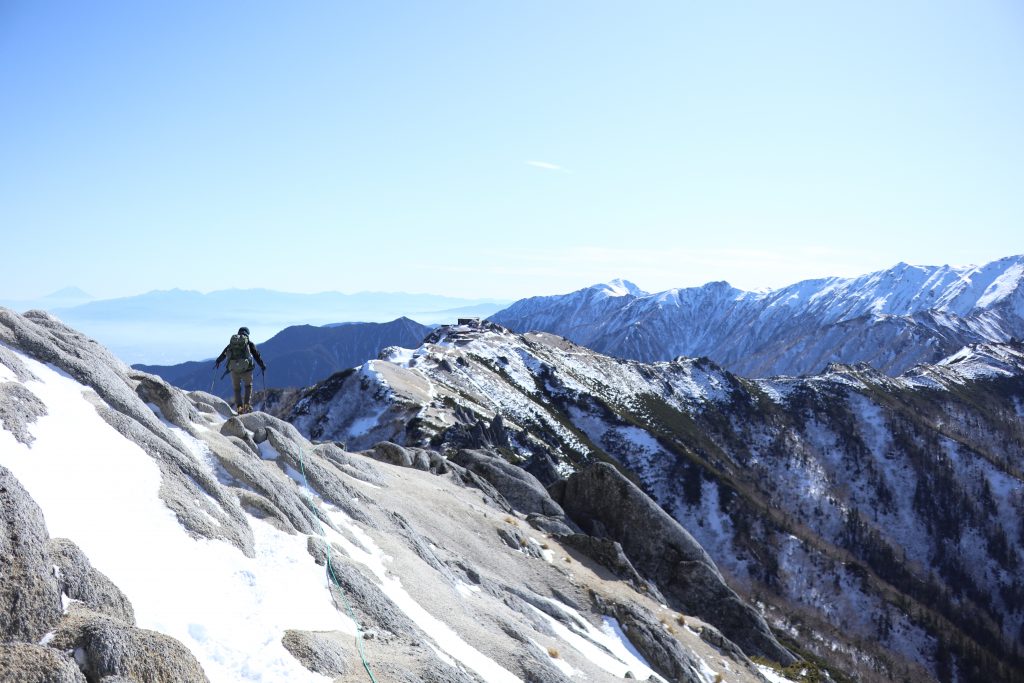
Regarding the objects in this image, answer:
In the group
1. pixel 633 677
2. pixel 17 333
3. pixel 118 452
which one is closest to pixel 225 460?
pixel 118 452

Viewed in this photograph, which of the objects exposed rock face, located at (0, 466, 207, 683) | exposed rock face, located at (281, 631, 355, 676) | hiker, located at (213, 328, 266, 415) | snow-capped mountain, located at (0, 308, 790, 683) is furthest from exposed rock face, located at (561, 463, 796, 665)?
exposed rock face, located at (0, 466, 207, 683)

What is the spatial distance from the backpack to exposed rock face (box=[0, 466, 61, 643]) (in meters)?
19.8

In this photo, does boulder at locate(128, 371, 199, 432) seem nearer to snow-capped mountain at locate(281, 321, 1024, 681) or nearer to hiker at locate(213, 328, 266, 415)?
hiker at locate(213, 328, 266, 415)

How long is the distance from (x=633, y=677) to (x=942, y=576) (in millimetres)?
Result: 176704

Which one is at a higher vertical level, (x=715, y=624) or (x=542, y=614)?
(x=542, y=614)

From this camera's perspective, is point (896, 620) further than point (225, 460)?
Yes

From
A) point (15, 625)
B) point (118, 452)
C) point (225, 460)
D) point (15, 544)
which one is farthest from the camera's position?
point (225, 460)

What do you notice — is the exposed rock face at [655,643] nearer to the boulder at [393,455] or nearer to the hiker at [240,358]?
the boulder at [393,455]

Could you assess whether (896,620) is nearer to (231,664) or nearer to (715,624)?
(715,624)

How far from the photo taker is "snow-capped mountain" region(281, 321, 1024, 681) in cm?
10138

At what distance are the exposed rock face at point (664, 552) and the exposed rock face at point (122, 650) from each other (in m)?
35.4

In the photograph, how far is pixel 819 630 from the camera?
112 meters

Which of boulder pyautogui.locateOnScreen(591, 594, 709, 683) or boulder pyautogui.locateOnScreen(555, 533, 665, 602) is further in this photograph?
boulder pyautogui.locateOnScreen(555, 533, 665, 602)

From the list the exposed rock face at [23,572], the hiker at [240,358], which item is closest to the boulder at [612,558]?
the hiker at [240,358]
